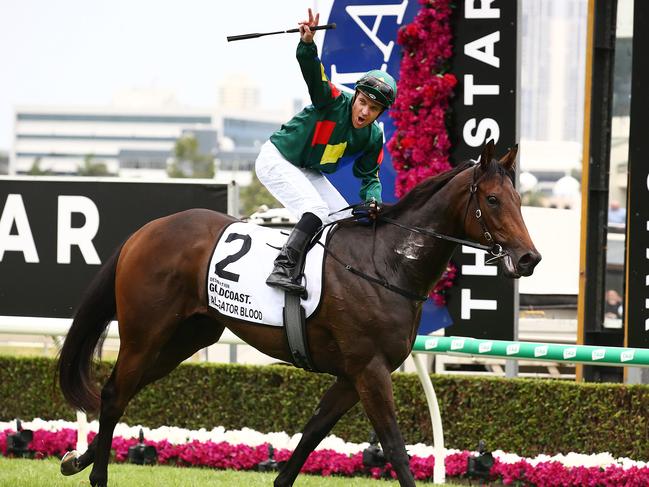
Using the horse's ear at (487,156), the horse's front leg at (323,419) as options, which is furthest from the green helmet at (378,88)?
the horse's front leg at (323,419)

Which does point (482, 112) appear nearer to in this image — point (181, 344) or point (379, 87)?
point (379, 87)

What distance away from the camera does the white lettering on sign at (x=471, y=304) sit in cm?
724

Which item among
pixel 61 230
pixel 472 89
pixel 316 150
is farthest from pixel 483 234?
pixel 61 230

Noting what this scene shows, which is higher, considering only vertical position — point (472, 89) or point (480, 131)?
point (472, 89)

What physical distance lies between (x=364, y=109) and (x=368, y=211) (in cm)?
45

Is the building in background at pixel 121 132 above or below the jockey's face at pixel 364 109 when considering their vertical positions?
below

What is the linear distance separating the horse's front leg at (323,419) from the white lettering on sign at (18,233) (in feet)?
12.3

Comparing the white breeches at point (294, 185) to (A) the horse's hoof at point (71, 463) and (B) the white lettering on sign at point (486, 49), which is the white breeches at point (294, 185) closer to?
(A) the horse's hoof at point (71, 463)

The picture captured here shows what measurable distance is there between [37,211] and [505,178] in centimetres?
451

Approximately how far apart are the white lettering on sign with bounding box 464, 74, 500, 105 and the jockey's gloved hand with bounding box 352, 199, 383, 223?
2.73 meters

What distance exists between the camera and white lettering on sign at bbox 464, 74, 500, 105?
718 cm

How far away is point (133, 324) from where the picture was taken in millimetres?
4984

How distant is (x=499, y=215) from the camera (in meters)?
4.29

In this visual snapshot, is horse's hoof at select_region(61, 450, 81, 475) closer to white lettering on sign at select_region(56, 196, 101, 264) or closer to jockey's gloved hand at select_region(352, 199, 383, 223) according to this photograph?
jockey's gloved hand at select_region(352, 199, 383, 223)
